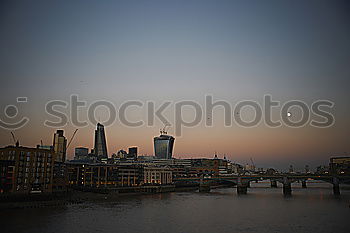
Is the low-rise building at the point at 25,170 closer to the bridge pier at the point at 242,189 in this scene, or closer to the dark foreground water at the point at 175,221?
the dark foreground water at the point at 175,221

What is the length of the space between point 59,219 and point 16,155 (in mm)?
34132

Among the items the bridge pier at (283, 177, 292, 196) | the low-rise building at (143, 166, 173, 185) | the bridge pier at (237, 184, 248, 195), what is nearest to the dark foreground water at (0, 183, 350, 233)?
the bridge pier at (283, 177, 292, 196)

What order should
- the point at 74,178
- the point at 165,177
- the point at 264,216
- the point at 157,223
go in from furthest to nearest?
the point at 165,177
the point at 74,178
the point at 264,216
the point at 157,223

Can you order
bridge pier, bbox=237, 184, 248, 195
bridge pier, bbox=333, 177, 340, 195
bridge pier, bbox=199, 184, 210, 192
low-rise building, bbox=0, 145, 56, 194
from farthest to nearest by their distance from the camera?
bridge pier, bbox=199, 184, 210, 192 → bridge pier, bbox=237, 184, 248, 195 → bridge pier, bbox=333, 177, 340, 195 → low-rise building, bbox=0, 145, 56, 194

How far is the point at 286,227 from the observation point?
161ft

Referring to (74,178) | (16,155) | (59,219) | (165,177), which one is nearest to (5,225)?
(59,219)

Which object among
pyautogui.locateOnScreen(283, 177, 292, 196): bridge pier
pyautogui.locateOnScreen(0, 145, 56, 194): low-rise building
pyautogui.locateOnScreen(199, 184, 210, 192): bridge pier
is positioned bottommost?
pyautogui.locateOnScreen(199, 184, 210, 192): bridge pier

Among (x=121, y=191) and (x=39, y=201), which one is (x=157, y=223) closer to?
(x=39, y=201)

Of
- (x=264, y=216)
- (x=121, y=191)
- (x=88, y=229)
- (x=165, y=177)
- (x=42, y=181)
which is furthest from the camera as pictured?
(x=165, y=177)

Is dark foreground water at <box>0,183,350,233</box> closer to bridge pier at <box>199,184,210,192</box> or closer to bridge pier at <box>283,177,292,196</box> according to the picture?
bridge pier at <box>283,177,292,196</box>

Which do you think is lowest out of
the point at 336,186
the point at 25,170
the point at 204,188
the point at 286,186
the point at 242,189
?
the point at 204,188

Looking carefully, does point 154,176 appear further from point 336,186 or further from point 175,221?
point 175,221

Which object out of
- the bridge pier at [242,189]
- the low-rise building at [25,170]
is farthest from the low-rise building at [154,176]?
the low-rise building at [25,170]

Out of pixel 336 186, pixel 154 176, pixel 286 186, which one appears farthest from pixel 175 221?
pixel 154 176
